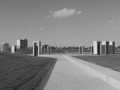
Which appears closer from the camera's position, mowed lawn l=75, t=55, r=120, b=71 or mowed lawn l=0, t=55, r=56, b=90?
mowed lawn l=0, t=55, r=56, b=90

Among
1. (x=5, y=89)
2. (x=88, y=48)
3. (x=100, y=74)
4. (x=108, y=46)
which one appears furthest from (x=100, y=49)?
(x=5, y=89)

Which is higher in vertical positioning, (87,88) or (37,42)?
(37,42)

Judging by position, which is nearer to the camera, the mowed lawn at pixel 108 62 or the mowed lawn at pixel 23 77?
the mowed lawn at pixel 23 77

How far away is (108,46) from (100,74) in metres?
62.2

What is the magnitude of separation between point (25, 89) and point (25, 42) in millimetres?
81696

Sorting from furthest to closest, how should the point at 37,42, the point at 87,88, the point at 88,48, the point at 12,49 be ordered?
the point at 88,48 < the point at 12,49 < the point at 37,42 < the point at 87,88

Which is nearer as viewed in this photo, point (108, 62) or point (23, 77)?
point (23, 77)

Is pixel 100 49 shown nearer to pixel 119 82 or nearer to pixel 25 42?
pixel 25 42

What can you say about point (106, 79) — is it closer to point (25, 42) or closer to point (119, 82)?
point (119, 82)

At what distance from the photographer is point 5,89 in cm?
785

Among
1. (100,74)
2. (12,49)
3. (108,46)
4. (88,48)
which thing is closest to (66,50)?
(88,48)

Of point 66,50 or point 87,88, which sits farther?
point 66,50

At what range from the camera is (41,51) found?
60.8m

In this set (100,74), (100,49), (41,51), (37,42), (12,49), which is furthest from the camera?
(12,49)
